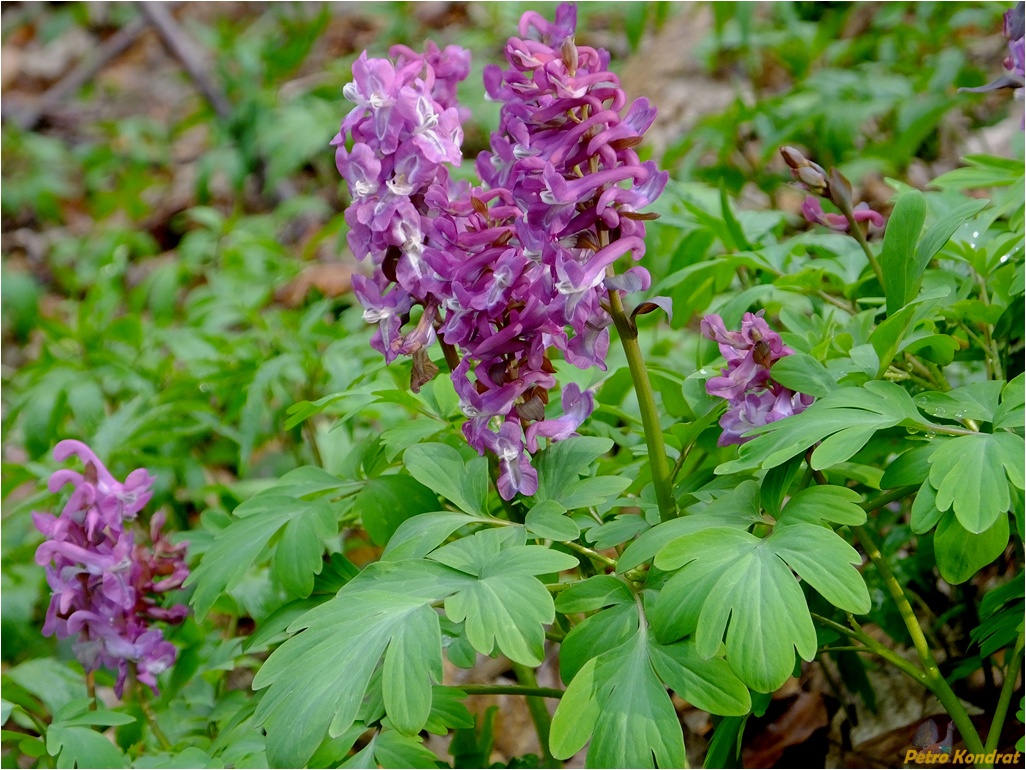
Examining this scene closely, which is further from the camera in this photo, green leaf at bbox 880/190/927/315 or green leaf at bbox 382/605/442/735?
green leaf at bbox 880/190/927/315

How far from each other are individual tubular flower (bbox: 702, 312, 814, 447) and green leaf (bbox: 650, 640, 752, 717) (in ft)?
1.19

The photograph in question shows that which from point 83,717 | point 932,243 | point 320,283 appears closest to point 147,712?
point 83,717

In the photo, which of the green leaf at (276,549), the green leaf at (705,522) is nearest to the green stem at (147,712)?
the green leaf at (276,549)

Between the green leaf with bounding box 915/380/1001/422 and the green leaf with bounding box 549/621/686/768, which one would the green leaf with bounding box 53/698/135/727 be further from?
the green leaf with bounding box 915/380/1001/422

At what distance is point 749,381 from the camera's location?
1.45 metres

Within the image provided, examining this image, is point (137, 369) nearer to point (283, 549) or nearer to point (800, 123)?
point (283, 549)

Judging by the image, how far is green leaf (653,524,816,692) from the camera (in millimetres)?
1137

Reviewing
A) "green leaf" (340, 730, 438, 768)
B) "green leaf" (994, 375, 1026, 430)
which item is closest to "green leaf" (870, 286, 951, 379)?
"green leaf" (994, 375, 1026, 430)

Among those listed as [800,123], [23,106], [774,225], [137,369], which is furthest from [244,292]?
[23,106]

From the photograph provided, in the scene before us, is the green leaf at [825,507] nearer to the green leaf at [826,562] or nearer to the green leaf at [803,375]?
the green leaf at [826,562]

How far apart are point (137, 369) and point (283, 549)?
168 centimetres

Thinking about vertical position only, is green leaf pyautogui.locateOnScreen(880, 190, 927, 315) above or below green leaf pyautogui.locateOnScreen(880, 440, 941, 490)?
above

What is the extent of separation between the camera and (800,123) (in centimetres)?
367

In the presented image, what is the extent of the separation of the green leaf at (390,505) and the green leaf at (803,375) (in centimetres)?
64
